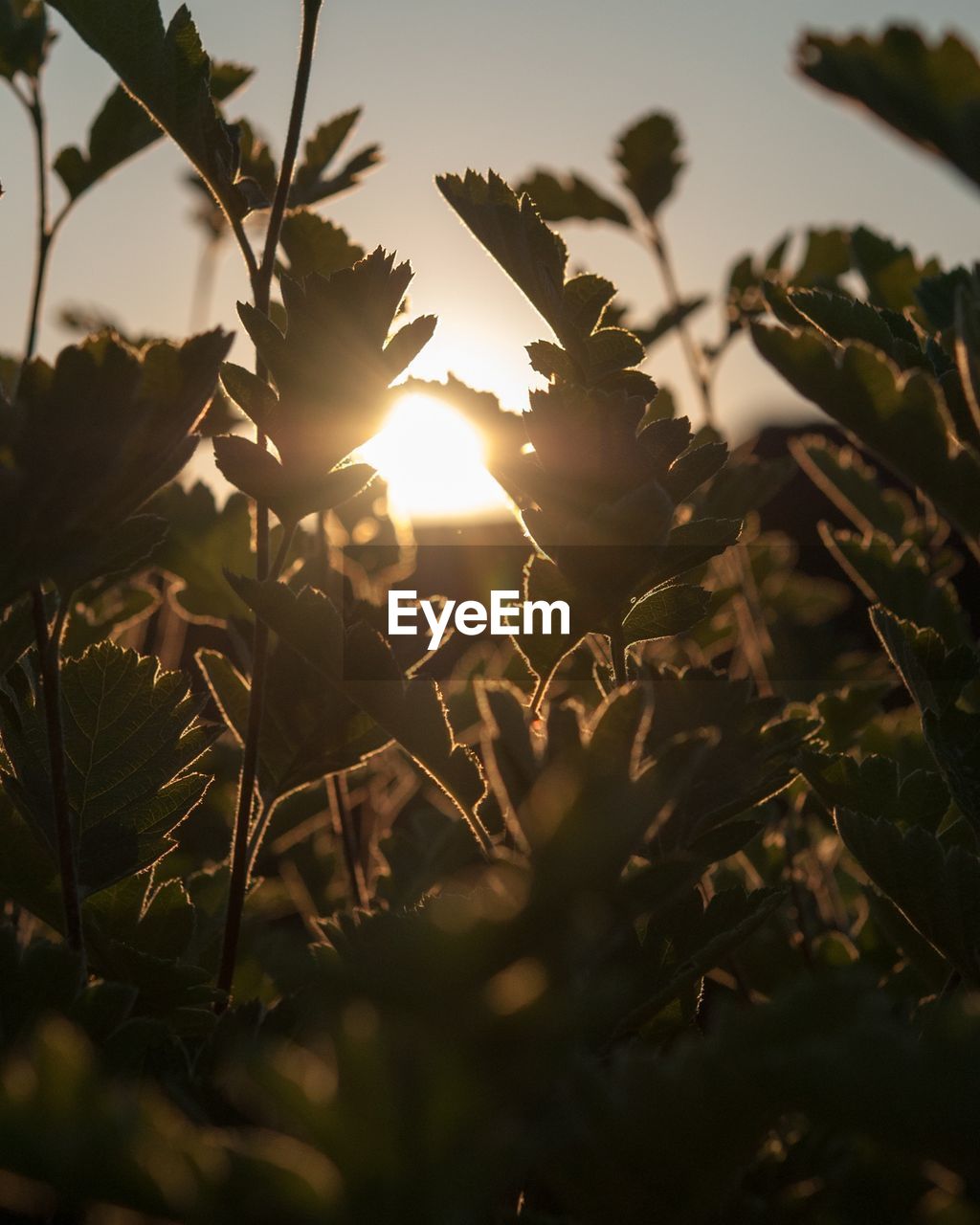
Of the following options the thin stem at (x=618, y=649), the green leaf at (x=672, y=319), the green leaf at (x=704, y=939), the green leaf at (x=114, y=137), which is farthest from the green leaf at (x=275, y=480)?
the green leaf at (x=672, y=319)

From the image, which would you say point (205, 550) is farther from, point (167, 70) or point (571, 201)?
point (571, 201)

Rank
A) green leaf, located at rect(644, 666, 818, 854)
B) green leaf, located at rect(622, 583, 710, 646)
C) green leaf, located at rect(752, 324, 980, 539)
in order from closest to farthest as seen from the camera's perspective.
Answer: green leaf, located at rect(752, 324, 980, 539) → green leaf, located at rect(644, 666, 818, 854) → green leaf, located at rect(622, 583, 710, 646)

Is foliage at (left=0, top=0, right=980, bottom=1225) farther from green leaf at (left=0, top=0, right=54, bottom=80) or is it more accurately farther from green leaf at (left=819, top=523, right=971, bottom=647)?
green leaf at (left=0, top=0, right=54, bottom=80)

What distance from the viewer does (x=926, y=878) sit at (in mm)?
761

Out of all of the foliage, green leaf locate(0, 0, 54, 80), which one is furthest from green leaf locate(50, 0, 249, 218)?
green leaf locate(0, 0, 54, 80)

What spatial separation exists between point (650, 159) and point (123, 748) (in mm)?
1561

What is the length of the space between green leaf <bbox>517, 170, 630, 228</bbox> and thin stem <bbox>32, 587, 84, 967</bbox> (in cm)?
136

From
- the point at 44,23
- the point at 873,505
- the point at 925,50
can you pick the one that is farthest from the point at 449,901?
the point at 44,23

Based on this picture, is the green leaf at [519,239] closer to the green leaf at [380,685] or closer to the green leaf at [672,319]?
the green leaf at [380,685]

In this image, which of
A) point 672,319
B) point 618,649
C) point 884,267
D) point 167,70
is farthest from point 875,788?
point 672,319

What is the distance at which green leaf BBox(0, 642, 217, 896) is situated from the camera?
859 millimetres

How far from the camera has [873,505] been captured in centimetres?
141

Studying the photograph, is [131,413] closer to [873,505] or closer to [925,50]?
[925,50]

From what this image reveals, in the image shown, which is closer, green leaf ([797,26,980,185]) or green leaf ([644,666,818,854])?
green leaf ([797,26,980,185])
